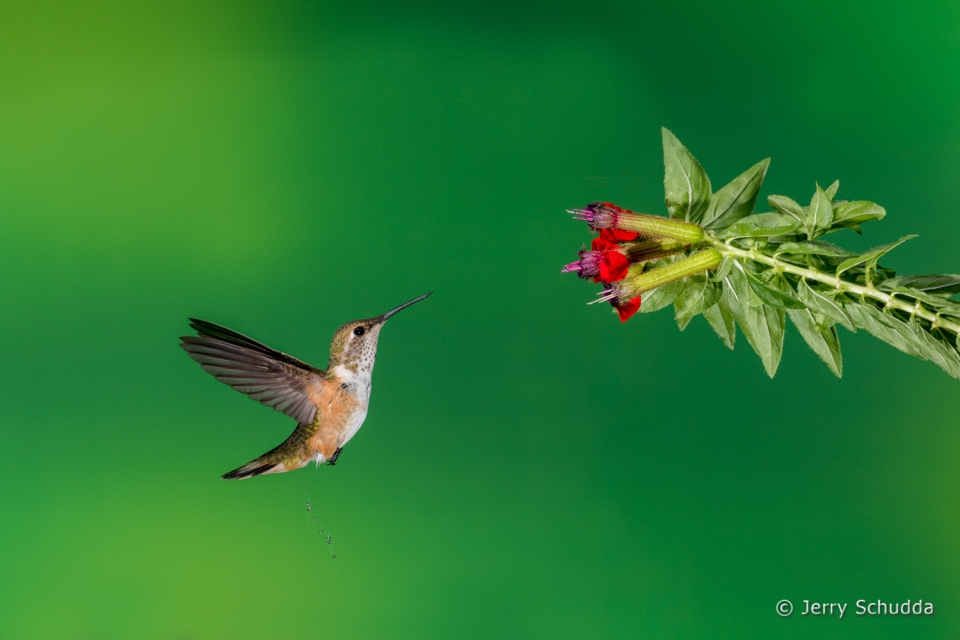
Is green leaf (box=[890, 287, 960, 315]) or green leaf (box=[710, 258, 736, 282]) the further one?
green leaf (box=[710, 258, 736, 282])

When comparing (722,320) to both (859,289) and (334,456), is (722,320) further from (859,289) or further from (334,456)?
(334,456)

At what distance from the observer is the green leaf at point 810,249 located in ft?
2.90

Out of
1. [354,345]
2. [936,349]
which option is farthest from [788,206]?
[354,345]

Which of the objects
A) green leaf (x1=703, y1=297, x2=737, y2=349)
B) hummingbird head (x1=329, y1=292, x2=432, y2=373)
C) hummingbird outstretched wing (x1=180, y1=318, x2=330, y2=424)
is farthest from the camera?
hummingbird head (x1=329, y1=292, x2=432, y2=373)

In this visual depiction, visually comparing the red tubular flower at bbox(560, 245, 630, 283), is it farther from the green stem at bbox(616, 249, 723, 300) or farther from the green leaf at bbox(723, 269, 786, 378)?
the green leaf at bbox(723, 269, 786, 378)

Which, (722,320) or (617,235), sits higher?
(617,235)

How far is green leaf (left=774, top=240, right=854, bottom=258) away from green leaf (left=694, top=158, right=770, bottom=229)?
0.51ft

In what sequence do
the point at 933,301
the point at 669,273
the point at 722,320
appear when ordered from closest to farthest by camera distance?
the point at 933,301 → the point at 669,273 → the point at 722,320

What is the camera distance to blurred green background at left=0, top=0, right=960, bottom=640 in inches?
68.4

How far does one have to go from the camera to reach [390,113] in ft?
5.91

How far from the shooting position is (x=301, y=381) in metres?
1.43

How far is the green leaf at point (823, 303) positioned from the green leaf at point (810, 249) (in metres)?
0.04

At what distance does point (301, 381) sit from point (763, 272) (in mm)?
898

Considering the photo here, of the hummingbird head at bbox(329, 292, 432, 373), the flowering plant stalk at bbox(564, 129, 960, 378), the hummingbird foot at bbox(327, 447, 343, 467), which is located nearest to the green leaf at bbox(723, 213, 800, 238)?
the flowering plant stalk at bbox(564, 129, 960, 378)
